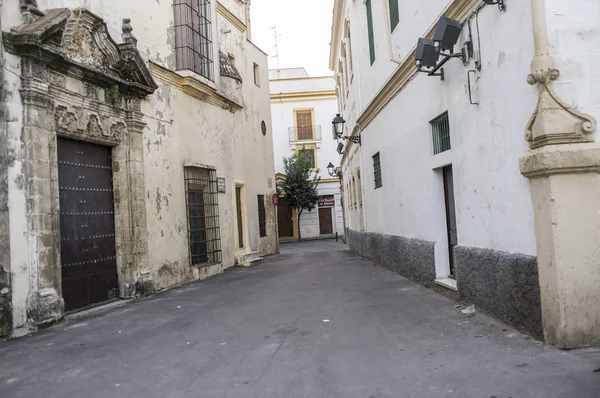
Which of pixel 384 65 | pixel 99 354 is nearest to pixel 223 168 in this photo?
pixel 384 65

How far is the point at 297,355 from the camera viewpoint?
15.0ft

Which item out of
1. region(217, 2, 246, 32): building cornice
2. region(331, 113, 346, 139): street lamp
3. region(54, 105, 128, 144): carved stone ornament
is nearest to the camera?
region(54, 105, 128, 144): carved stone ornament

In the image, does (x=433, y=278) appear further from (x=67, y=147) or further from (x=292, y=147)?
(x=292, y=147)

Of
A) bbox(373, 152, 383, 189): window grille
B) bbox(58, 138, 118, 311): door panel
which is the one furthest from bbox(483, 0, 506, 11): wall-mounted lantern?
bbox(373, 152, 383, 189): window grille

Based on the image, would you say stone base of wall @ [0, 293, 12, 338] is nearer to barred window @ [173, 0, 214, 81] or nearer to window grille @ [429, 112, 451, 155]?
window grille @ [429, 112, 451, 155]

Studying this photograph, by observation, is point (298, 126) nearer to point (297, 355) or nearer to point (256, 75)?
point (256, 75)

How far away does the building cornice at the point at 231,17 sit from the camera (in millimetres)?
15260

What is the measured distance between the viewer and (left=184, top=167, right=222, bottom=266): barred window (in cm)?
1143

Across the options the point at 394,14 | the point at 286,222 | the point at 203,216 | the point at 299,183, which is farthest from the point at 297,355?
the point at 286,222

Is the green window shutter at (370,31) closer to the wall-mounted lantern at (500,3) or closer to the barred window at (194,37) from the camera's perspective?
the barred window at (194,37)

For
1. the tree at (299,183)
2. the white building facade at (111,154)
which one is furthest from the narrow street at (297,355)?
the tree at (299,183)

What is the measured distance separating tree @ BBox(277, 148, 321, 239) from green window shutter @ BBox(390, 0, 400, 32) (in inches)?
863

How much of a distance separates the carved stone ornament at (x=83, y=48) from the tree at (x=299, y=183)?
71.9 ft

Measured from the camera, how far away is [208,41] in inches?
511
